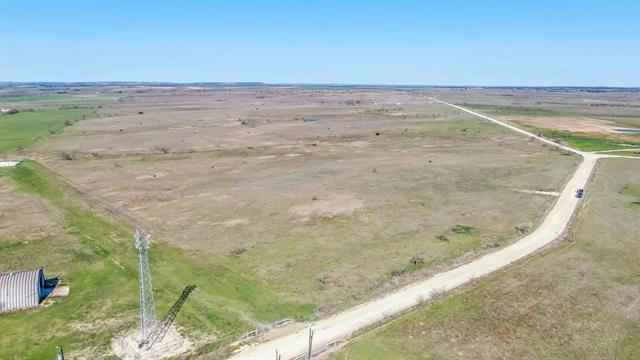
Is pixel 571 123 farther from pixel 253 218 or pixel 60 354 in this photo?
pixel 60 354

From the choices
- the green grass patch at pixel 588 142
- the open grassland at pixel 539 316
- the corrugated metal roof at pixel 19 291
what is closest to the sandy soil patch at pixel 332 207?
the open grassland at pixel 539 316

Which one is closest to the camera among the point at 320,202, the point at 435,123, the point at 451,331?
the point at 451,331

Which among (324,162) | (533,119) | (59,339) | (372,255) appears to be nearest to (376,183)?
(324,162)

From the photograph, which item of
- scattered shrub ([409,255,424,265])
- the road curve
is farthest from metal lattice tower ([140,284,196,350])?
scattered shrub ([409,255,424,265])

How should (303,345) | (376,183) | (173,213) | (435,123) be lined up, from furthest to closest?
(435,123)
(376,183)
(173,213)
(303,345)

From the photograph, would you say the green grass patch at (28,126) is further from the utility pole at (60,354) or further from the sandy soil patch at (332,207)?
the utility pole at (60,354)

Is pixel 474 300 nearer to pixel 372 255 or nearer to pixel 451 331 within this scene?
pixel 451 331

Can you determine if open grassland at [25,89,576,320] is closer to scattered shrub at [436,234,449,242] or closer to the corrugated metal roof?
scattered shrub at [436,234,449,242]
